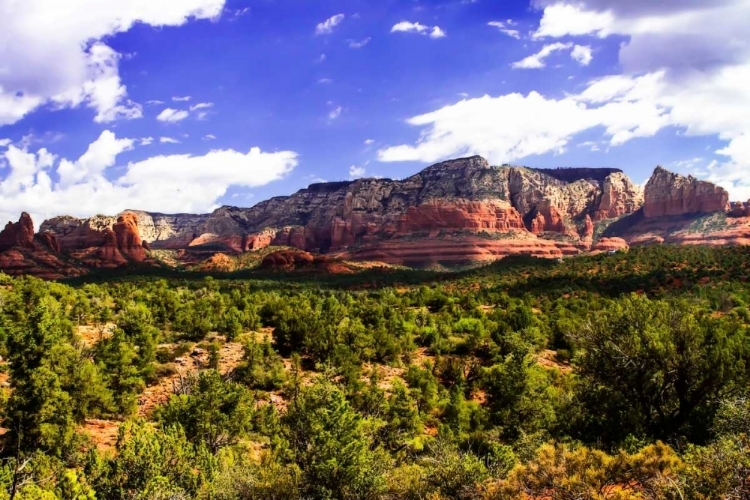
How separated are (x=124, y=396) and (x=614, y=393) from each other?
21.9 m

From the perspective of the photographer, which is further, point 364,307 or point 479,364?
point 364,307

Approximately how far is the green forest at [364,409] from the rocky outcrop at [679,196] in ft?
533

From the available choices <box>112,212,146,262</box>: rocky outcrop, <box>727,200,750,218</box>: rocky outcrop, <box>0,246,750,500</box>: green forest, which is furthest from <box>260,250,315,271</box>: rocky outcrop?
<box>727,200,750,218</box>: rocky outcrop

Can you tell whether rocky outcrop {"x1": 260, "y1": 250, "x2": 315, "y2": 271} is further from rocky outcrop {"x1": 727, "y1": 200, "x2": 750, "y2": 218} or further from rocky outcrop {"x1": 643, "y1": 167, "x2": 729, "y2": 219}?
rocky outcrop {"x1": 727, "y1": 200, "x2": 750, "y2": 218}

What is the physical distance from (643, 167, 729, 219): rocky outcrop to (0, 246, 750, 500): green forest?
16259 centimetres

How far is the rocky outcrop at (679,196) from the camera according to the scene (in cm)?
17025

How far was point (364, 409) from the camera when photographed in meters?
22.1

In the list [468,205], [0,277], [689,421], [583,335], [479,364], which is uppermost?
[468,205]

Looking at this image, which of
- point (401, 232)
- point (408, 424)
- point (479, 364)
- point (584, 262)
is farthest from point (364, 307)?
point (401, 232)

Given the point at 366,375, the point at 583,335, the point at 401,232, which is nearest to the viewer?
the point at 583,335

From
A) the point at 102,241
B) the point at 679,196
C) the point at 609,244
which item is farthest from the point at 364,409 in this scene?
the point at 679,196

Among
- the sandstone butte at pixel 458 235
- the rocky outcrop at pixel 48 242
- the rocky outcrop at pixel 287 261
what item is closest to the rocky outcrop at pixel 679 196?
the sandstone butte at pixel 458 235

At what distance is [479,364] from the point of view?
111ft

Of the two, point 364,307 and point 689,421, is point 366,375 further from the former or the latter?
point 689,421
